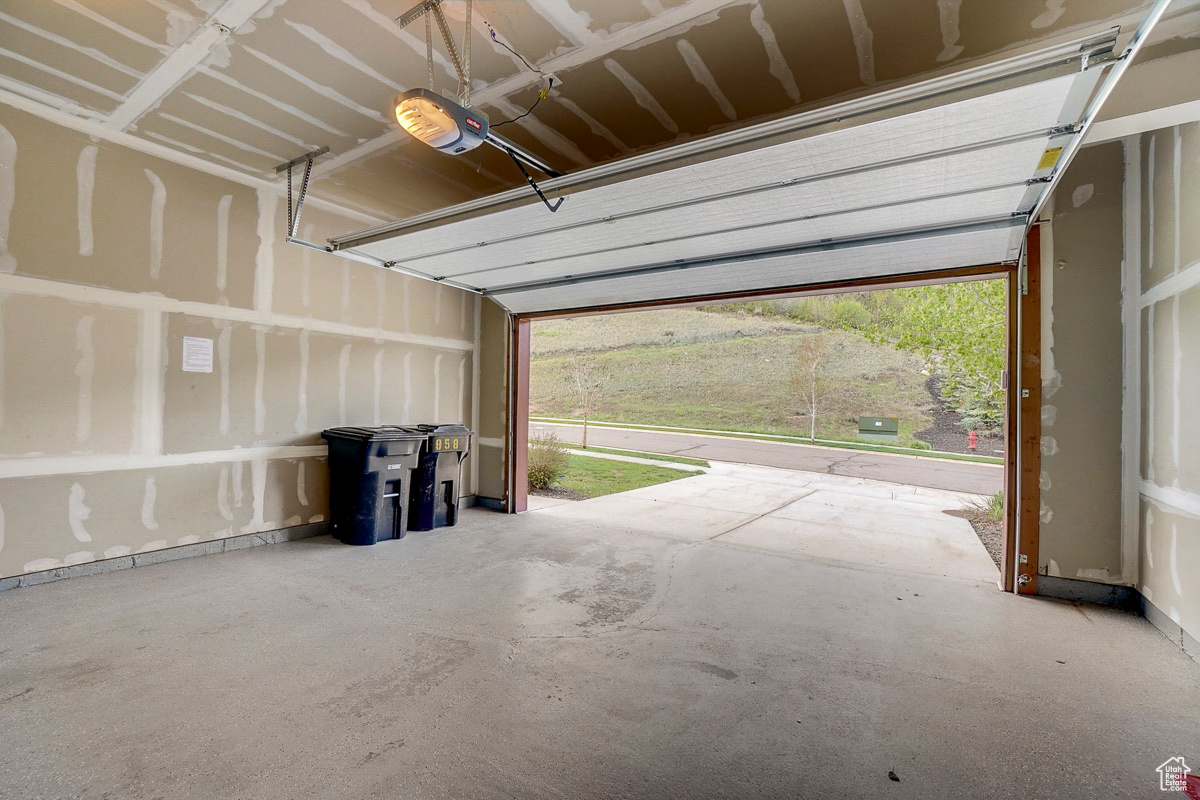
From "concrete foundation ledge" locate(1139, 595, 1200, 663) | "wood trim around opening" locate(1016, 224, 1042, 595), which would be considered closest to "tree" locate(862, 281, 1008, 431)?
"wood trim around opening" locate(1016, 224, 1042, 595)

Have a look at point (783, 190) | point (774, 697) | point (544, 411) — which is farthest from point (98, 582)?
point (544, 411)

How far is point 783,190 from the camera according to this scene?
295 centimetres

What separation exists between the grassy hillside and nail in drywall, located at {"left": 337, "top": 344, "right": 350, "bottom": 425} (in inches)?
807

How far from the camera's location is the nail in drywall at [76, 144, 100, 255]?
3.73m

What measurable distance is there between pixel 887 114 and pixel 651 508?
217 inches

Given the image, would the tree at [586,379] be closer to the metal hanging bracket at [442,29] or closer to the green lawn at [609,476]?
the green lawn at [609,476]

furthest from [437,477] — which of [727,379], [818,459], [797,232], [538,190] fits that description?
[727,379]

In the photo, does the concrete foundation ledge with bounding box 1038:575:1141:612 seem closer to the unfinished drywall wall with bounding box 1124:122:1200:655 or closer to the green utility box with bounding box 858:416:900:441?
the unfinished drywall wall with bounding box 1124:122:1200:655

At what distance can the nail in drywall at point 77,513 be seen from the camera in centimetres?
367

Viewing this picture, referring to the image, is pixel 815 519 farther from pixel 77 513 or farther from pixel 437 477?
pixel 77 513

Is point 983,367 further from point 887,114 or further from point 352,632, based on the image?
point 352,632

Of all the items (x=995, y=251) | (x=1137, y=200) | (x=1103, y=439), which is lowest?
(x=1103, y=439)

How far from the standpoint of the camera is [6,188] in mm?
3445

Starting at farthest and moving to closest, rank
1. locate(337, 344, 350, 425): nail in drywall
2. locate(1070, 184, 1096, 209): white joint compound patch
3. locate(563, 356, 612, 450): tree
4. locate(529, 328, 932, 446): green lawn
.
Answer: locate(529, 328, 932, 446): green lawn
locate(563, 356, 612, 450): tree
locate(337, 344, 350, 425): nail in drywall
locate(1070, 184, 1096, 209): white joint compound patch
